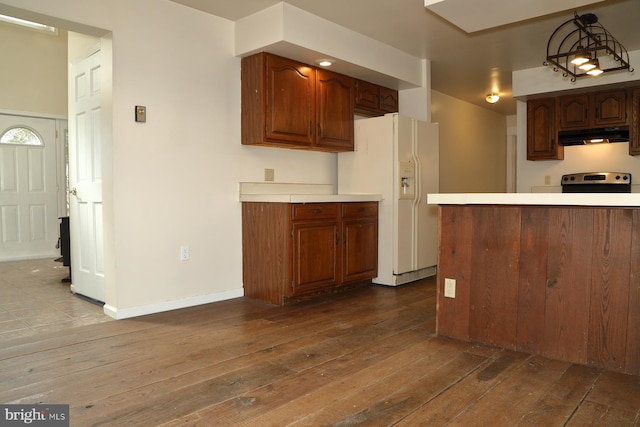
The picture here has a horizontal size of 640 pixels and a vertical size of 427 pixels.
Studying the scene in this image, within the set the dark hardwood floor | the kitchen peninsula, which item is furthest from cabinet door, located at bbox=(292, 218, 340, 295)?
the kitchen peninsula

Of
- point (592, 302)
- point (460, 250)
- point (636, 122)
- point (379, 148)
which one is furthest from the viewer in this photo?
point (636, 122)

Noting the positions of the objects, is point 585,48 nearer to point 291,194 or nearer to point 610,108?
point 291,194

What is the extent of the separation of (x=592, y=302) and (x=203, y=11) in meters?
3.36

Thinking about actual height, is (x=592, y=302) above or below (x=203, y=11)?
below

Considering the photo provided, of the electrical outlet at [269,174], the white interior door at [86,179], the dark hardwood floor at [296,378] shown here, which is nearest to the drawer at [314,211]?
the electrical outlet at [269,174]

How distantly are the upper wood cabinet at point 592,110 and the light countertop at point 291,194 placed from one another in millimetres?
2664

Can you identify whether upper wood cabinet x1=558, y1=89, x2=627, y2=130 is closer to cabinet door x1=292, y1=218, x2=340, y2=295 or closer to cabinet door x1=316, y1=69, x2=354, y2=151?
cabinet door x1=316, y1=69, x2=354, y2=151

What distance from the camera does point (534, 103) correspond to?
218 inches

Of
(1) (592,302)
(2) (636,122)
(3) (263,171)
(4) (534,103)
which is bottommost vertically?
(1) (592,302)

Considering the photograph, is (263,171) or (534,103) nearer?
(263,171)

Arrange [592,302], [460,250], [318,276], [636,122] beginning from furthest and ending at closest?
[636,122]
[318,276]
[460,250]
[592,302]

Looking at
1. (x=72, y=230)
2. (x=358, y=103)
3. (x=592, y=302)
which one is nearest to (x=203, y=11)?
(x=358, y=103)

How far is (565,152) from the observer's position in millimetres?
5531

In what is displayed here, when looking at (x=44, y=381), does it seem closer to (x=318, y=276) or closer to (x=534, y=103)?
(x=318, y=276)
